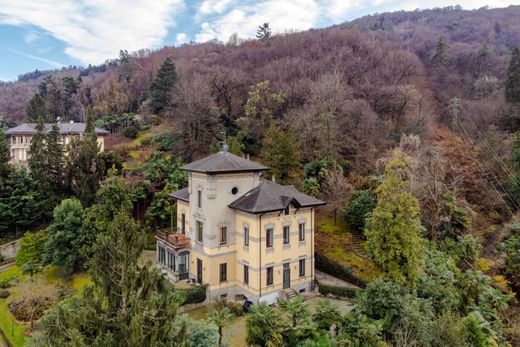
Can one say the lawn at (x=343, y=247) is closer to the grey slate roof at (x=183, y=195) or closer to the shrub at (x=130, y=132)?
the grey slate roof at (x=183, y=195)

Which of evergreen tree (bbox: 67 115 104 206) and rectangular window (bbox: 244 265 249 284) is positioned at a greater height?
evergreen tree (bbox: 67 115 104 206)

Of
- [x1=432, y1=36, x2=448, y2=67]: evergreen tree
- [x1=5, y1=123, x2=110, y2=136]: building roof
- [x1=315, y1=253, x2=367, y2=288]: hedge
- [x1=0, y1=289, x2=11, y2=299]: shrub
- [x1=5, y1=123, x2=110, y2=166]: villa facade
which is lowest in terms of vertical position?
[x1=0, y1=289, x2=11, y2=299]: shrub

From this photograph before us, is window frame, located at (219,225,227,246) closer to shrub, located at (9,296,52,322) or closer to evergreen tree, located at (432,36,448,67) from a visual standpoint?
shrub, located at (9,296,52,322)

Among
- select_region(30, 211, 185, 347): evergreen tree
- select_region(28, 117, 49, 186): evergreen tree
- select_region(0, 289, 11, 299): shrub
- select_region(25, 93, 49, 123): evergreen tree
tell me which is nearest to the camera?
select_region(30, 211, 185, 347): evergreen tree

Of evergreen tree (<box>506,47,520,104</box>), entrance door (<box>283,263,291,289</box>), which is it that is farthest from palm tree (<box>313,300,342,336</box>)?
evergreen tree (<box>506,47,520,104</box>)

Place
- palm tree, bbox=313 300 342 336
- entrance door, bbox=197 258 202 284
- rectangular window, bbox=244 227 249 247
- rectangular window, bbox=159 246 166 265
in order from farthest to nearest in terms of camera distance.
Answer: rectangular window, bbox=159 246 166 265, entrance door, bbox=197 258 202 284, rectangular window, bbox=244 227 249 247, palm tree, bbox=313 300 342 336

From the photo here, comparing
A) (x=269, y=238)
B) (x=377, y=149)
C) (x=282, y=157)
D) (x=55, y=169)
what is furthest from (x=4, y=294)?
(x=377, y=149)

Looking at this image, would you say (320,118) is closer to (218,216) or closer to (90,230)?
(218,216)

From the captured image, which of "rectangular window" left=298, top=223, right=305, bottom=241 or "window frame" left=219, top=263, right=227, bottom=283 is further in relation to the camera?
"rectangular window" left=298, top=223, right=305, bottom=241

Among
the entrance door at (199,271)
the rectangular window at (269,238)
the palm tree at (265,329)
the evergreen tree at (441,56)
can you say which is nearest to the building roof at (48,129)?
the entrance door at (199,271)
